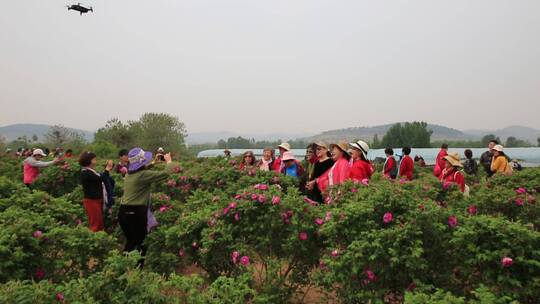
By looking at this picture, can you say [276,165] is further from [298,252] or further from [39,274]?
[39,274]

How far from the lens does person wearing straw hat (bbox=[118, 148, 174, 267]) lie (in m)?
4.99

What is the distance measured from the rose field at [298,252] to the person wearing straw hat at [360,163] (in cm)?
103

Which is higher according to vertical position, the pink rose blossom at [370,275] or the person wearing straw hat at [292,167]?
the person wearing straw hat at [292,167]

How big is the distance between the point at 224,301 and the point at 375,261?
4.13 feet

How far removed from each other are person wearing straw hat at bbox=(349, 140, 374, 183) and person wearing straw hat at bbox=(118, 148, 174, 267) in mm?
2563

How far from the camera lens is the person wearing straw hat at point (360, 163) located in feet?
18.6

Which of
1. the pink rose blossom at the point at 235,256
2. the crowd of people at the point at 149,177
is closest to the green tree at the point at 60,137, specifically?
the crowd of people at the point at 149,177

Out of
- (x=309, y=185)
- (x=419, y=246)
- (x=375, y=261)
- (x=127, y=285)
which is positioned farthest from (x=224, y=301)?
(x=309, y=185)

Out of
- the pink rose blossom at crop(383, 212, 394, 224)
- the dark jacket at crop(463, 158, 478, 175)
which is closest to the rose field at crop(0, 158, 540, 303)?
the pink rose blossom at crop(383, 212, 394, 224)

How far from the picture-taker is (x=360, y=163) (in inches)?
225

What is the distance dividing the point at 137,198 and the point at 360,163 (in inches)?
120

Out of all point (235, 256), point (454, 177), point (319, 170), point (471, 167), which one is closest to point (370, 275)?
point (235, 256)

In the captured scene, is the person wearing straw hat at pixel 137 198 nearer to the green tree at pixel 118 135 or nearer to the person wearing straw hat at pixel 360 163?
the person wearing straw hat at pixel 360 163

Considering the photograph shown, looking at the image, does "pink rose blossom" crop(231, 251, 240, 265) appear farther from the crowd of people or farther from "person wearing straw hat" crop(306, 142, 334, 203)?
"person wearing straw hat" crop(306, 142, 334, 203)
